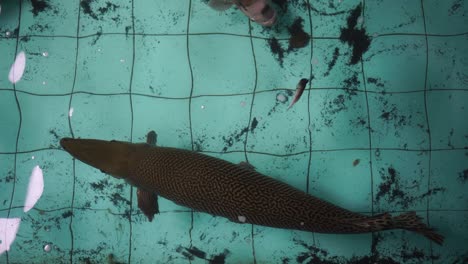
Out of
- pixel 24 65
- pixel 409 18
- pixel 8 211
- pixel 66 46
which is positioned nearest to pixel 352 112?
pixel 409 18

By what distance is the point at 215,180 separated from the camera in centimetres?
Result: 302

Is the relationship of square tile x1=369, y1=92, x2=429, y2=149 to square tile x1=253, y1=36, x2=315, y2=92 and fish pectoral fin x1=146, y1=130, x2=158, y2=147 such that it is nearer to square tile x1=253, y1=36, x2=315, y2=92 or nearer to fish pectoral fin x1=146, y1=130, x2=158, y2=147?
square tile x1=253, y1=36, x2=315, y2=92

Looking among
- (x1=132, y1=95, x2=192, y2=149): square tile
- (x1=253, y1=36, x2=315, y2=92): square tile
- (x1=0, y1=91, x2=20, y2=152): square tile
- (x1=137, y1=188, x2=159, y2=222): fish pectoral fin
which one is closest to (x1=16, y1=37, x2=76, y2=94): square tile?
(x1=0, y1=91, x2=20, y2=152): square tile

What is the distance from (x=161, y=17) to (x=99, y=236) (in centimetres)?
241

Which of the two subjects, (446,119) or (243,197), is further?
(446,119)

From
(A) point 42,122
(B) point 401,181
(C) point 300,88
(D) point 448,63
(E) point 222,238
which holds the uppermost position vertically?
(D) point 448,63

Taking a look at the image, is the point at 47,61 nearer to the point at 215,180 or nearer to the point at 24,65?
the point at 24,65

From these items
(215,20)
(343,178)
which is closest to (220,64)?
(215,20)

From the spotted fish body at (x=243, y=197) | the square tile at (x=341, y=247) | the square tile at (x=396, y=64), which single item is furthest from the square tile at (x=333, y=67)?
the square tile at (x=341, y=247)

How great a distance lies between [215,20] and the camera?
3.94 m

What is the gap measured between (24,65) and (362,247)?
13.3 ft

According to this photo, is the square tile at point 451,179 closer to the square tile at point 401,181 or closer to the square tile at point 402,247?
the square tile at point 401,181

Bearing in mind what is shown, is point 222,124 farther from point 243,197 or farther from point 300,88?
point 243,197

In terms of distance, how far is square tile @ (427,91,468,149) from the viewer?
3742 millimetres
